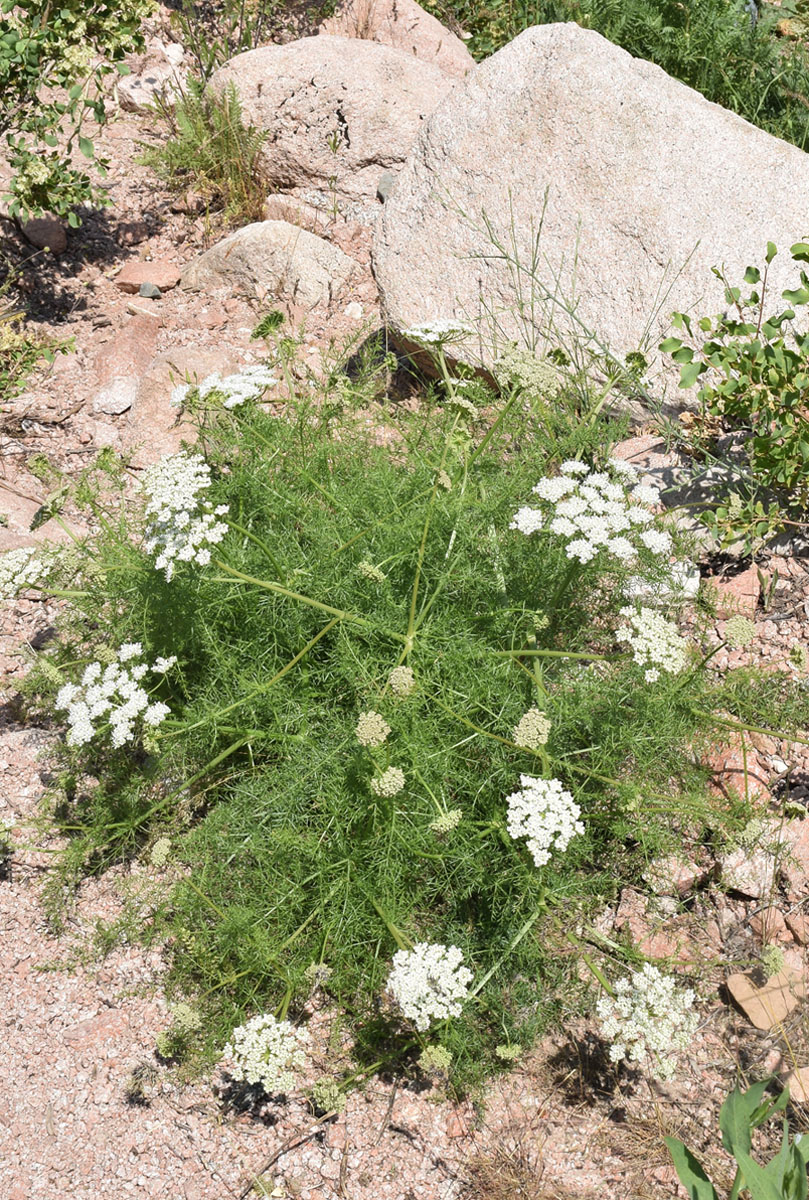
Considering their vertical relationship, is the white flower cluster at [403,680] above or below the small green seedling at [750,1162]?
above

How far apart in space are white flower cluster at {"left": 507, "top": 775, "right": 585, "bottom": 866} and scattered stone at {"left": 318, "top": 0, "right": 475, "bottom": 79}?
6866mm

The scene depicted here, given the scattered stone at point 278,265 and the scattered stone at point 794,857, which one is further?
the scattered stone at point 278,265

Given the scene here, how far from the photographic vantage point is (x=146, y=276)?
676 centimetres

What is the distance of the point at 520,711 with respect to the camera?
3.69 metres

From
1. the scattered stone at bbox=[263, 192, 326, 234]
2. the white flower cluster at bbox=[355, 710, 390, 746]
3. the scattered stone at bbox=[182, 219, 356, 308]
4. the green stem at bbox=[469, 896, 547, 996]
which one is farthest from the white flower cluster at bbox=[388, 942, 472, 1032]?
the scattered stone at bbox=[263, 192, 326, 234]

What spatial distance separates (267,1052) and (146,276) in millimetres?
5537

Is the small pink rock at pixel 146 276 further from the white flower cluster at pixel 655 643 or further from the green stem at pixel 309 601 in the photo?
the white flower cluster at pixel 655 643

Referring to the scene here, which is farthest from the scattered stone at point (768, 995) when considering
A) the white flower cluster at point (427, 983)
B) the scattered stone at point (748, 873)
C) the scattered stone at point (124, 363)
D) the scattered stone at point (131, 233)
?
the scattered stone at point (131, 233)

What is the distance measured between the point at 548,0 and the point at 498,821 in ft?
25.6

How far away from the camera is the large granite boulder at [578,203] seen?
17.1 ft

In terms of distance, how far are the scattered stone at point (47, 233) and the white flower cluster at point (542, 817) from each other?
18.7 feet

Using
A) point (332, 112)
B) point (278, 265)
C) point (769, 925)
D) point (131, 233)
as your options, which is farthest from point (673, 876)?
point (131, 233)

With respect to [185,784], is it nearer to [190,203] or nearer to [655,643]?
[655,643]

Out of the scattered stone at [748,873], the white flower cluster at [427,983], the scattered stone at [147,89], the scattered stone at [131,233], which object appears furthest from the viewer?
the scattered stone at [147,89]
